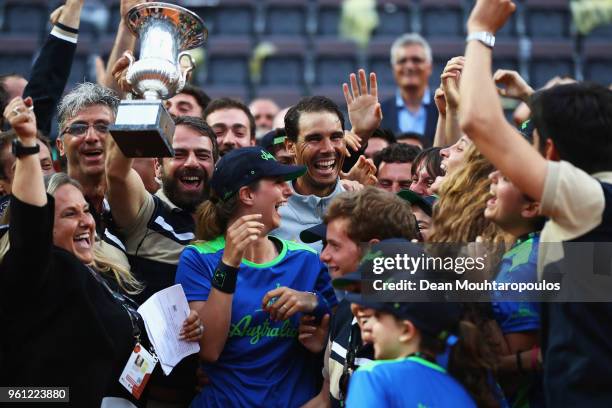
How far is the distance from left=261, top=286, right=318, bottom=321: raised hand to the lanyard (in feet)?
1.64

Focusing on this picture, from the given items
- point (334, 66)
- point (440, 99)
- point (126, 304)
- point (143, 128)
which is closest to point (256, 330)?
point (126, 304)

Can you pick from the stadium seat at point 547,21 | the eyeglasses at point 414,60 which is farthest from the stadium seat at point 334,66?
the eyeglasses at point 414,60

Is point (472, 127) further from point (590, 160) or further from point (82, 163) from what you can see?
point (82, 163)

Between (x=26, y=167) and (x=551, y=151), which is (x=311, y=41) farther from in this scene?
(x=551, y=151)

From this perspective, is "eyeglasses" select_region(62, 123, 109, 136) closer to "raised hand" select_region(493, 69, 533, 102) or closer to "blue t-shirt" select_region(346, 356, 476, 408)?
"raised hand" select_region(493, 69, 533, 102)

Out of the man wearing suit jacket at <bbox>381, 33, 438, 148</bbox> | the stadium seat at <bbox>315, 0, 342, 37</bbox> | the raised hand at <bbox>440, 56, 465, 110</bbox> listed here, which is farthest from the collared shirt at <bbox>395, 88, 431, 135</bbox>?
the stadium seat at <bbox>315, 0, 342, 37</bbox>

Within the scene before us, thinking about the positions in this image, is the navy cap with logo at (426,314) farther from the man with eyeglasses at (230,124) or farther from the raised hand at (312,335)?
the man with eyeglasses at (230,124)

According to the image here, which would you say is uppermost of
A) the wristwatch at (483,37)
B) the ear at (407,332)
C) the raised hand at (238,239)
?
the wristwatch at (483,37)

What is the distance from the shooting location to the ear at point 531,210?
2742 mm

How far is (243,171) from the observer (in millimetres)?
3773

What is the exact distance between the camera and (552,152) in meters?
2.60

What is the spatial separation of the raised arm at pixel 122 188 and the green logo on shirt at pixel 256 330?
85 centimetres

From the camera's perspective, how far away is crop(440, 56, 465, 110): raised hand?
4.22 meters

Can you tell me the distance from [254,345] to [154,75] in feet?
3.71
